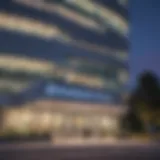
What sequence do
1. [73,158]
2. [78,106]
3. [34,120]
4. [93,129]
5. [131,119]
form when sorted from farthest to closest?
[78,106] → [34,120] → [93,129] → [131,119] → [73,158]

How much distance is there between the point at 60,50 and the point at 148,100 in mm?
3981

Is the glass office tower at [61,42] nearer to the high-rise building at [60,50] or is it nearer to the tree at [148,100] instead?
the high-rise building at [60,50]

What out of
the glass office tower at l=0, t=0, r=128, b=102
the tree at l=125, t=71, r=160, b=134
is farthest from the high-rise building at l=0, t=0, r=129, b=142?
the tree at l=125, t=71, r=160, b=134

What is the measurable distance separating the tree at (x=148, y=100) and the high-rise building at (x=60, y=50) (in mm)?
3062

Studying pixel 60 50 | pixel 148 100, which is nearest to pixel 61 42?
pixel 60 50

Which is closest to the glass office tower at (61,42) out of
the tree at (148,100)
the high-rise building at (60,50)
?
the high-rise building at (60,50)

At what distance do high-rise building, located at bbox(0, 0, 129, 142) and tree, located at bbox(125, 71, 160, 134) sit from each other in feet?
10.0

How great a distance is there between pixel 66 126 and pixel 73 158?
4117mm

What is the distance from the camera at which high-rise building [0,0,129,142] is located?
8766 mm

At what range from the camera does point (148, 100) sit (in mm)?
5922

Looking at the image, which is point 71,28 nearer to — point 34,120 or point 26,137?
point 34,120

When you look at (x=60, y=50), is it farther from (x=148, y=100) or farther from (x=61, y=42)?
(x=148, y=100)

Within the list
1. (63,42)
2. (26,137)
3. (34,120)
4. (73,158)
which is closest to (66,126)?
(34,120)

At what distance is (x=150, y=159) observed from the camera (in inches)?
164
